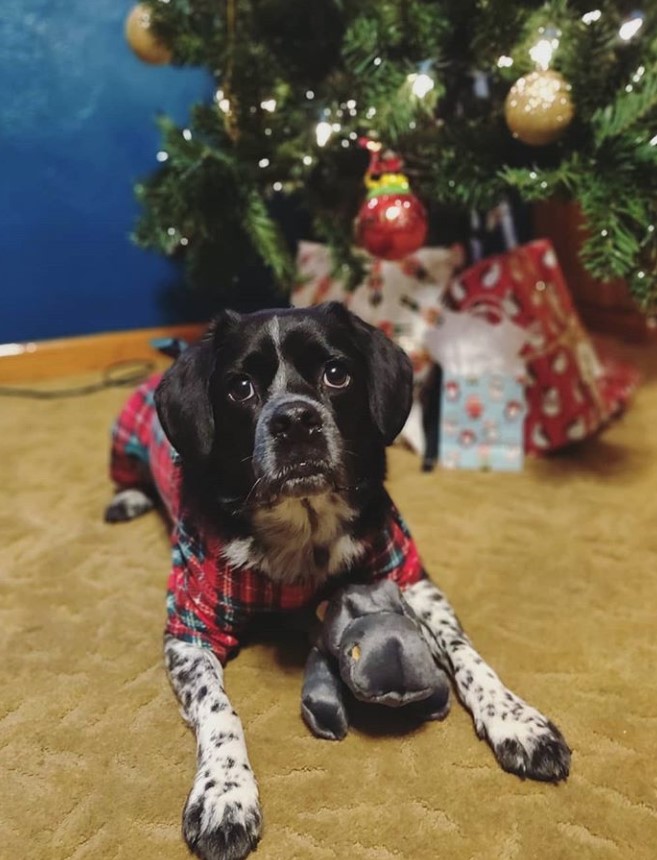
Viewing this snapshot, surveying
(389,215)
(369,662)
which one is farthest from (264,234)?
(369,662)

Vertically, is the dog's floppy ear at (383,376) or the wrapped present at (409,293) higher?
the wrapped present at (409,293)

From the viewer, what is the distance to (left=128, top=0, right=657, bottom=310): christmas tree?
5.91ft

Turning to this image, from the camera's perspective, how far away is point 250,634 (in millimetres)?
1584

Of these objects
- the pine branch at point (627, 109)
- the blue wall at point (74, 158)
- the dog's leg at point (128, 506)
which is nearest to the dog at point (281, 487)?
the dog's leg at point (128, 506)

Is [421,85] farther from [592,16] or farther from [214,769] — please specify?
[214,769]

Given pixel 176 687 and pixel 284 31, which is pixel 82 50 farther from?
pixel 176 687

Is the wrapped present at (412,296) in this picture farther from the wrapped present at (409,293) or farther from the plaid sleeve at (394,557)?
the plaid sleeve at (394,557)

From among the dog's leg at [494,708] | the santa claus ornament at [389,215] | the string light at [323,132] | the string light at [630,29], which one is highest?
the string light at [630,29]

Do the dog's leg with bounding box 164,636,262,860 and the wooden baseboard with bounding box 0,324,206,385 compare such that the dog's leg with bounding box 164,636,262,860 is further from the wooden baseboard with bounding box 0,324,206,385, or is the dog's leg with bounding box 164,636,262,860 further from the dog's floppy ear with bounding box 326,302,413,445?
the wooden baseboard with bounding box 0,324,206,385

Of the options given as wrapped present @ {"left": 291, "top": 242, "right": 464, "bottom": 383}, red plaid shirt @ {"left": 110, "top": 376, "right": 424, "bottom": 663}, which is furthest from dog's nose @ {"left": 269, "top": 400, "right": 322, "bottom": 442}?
wrapped present @ {"left": 291, "top": 242, "right": 464, "bottom": 383}

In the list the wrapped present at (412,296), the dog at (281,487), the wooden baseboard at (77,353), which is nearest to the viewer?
the dog at (281,487)

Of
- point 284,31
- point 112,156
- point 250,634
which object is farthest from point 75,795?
point 112,156

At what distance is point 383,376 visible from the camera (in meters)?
1.42

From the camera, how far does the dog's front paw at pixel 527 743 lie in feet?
3.90
